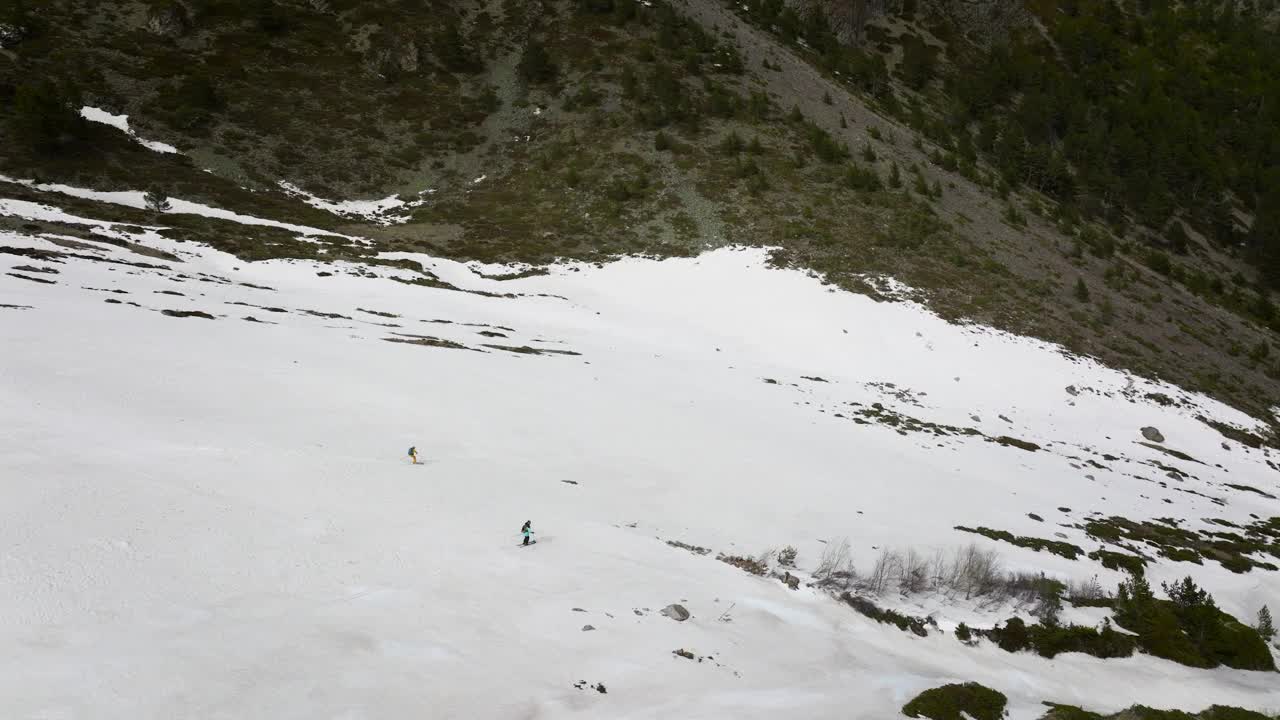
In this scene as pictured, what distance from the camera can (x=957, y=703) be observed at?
9.09 metres

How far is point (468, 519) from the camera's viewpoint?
1354cm

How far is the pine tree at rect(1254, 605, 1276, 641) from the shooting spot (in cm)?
1459

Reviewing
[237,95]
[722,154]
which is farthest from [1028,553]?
[237,95]

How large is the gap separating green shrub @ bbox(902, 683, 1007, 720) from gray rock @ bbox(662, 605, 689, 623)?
11.8ft

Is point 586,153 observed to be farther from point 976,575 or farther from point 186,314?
point 976,575

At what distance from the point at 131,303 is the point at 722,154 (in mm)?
51711

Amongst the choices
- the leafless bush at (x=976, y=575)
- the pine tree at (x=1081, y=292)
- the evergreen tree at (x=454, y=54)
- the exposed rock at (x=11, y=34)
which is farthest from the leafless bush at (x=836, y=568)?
the exposed rock at (x=11, y=34)

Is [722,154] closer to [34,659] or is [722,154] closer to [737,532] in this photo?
[737,532]

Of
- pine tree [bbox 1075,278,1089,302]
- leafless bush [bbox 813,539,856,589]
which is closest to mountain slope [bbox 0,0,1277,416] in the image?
pine tree [bbox 1075,278,1089,302]

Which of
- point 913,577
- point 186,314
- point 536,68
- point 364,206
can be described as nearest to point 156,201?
point 364,206

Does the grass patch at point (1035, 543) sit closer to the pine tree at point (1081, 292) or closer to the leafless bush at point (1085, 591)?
the leafless bush at point (1085, 591)

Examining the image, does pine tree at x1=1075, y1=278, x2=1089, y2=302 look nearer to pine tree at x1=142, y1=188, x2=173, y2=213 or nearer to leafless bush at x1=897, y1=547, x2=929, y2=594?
leafless bush at x1=897, y1=547, x2=929, y2=594

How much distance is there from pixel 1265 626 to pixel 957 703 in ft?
39.8

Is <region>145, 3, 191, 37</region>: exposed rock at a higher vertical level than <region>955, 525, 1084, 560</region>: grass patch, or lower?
higher
